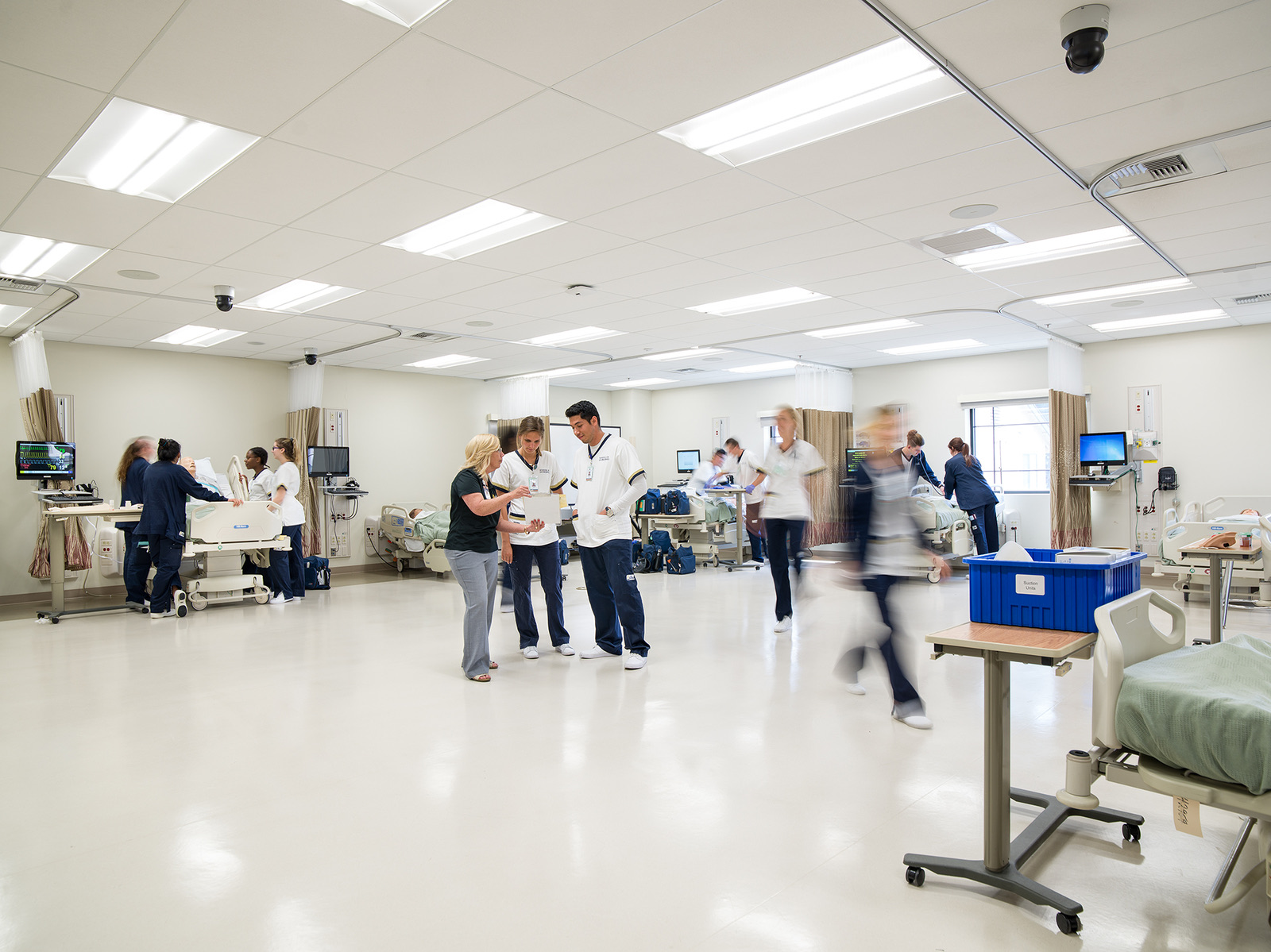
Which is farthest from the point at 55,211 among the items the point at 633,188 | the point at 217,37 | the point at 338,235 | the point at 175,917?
the point at 175,917

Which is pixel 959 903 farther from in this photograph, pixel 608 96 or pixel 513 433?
pixel 513 433

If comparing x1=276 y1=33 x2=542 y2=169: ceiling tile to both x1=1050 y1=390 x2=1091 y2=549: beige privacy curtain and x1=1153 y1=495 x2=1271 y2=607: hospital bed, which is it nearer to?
x1=1153 y1=495 x2=1271 y2=607: hospital bed

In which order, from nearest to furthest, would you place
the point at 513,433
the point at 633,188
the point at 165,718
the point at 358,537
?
the point at 165,718, the point at 633,188, the point at 513,433, the point at 358,537

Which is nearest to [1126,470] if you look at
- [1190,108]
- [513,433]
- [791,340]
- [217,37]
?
[791,340]

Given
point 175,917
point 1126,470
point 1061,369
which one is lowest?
point 175,917

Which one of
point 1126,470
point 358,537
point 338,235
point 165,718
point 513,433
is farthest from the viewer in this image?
point 358,537

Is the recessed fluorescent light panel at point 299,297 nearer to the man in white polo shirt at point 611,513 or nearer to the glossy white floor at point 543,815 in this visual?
the man in white polo shirt at point 611,513

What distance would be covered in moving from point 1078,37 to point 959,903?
121 inches

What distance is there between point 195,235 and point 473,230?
1.90 meters

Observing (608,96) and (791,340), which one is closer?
(608,96)

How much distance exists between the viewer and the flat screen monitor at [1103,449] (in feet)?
31.4

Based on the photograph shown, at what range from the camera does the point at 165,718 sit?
164 inches

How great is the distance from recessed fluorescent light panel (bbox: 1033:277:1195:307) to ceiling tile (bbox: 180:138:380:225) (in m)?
6.58

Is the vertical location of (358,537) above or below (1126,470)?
below
